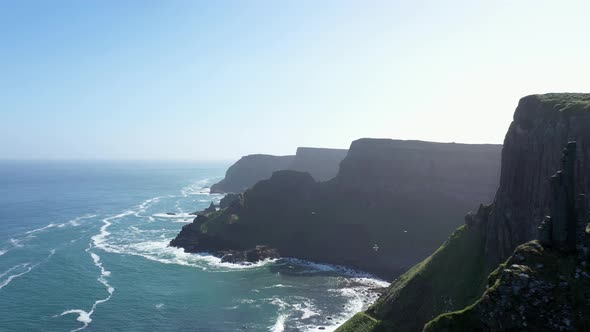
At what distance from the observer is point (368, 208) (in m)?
148

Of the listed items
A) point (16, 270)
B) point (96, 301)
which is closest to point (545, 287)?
point (96, 301)

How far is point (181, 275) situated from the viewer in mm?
102062

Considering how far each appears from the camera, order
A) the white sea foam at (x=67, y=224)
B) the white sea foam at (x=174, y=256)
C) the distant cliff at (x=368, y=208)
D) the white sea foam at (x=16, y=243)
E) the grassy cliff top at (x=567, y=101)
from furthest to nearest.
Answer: the white sea foam at (x=67, y=224) < the distant cliff at (x=368, y=208) < the white sea foam at (x=16, y=243) < the white sea foam at (x=174, y=256) < the grassy cliff top at (x=567, y=101)

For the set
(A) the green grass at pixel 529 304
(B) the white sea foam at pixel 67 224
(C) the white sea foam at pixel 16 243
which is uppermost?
(A) the green grass at pixel 529 304

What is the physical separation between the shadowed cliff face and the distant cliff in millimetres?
58886

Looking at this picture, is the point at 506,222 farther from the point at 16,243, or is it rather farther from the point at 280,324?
the point at 16,243

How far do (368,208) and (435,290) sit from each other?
86653 mm

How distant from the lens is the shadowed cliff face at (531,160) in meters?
52.4

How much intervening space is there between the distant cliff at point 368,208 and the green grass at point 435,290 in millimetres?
50773

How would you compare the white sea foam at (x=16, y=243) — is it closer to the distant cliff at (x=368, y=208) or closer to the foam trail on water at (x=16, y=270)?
the foam trail on water at (x=16, y=270)

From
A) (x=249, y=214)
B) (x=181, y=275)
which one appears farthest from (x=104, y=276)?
(x=249, y=214)

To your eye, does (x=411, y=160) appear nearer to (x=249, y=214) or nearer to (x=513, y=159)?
(x=249, y=214)

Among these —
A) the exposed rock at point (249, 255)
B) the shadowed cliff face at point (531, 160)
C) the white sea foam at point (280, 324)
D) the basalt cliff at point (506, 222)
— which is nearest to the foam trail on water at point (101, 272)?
the exposed rock at point (249, 255)

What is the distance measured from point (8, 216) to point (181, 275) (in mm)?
112168
